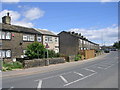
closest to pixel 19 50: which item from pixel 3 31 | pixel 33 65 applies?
pixel 3 31

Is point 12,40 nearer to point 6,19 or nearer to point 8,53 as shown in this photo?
point 8,53

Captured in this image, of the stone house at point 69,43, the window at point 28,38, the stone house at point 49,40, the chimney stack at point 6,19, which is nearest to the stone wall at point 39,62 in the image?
the window at point 28,38

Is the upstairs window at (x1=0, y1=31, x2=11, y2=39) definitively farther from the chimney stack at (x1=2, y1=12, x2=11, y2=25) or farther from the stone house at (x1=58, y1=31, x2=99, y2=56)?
the stone house at (x1=58, y1=31, x2=99, y2=56)

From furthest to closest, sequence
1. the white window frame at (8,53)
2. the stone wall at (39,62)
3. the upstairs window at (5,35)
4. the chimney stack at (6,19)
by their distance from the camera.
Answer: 1. the chimney stack at (6,19)
2. the white window frame at (8,53)
3. the upstairs window at (5,35)
4. the stone wall at (39,62)

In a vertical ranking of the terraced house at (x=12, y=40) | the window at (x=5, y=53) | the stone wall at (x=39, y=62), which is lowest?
the stone wall at (x=39, y=62)

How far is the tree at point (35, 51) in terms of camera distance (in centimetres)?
2830

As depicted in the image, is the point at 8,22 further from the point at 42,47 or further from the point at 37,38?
the point at 42,47

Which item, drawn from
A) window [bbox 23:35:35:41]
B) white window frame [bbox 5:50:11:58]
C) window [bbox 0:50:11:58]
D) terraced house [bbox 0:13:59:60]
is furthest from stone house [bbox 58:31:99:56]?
window [bbox 0:50:11:58]

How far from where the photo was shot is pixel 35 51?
2886 centimetres

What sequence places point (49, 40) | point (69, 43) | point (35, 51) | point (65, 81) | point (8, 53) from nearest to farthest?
point (65, 81)
point (35, 51)
point (8, 53)
point (49, 40)
point (69, 43)

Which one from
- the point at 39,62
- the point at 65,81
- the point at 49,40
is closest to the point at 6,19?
the point at 49,40

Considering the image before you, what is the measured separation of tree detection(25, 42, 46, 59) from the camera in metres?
28.3

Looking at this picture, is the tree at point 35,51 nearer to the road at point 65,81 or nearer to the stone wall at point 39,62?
the stone wall at point 39,62

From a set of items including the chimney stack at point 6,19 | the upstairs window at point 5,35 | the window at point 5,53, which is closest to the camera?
the window at point 5,53
